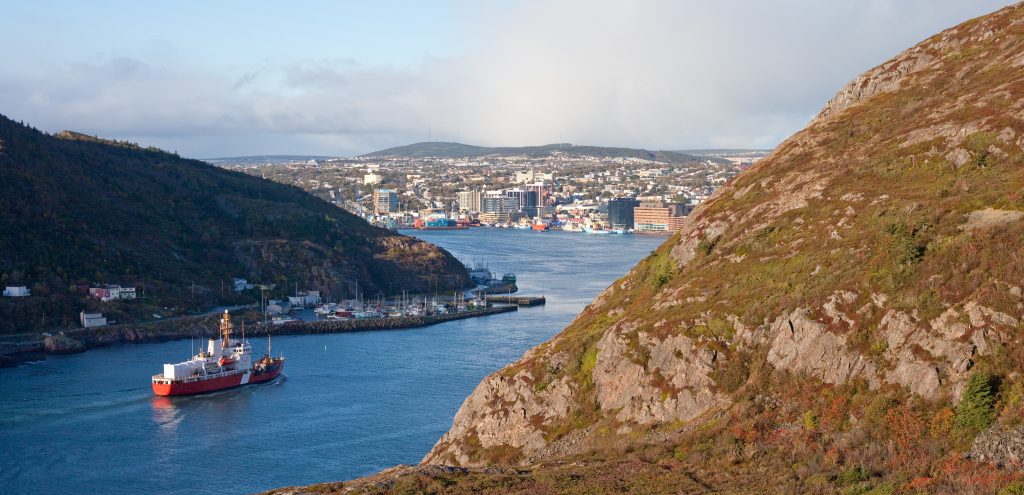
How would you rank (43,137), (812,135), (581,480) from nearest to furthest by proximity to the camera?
(581,480), (812,135), (43,137)

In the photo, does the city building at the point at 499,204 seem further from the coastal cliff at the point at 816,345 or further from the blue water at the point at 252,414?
the coastal cliff at the point at 816,345

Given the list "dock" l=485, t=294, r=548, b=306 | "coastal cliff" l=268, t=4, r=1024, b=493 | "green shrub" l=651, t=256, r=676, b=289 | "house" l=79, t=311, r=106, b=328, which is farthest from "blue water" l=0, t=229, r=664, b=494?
"coastal cliff" l=268, t=4, r=1024, b=493

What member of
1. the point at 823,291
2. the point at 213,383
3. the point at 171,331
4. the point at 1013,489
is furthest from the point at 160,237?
the point at 1013,489

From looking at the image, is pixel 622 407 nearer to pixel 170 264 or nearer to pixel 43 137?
pixel 170 264

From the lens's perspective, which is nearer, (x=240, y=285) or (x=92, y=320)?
(x=92, y=320)

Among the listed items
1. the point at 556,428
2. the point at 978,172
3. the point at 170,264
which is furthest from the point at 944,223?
the point at 170,264

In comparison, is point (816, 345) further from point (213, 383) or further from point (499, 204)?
point (499, 204)
